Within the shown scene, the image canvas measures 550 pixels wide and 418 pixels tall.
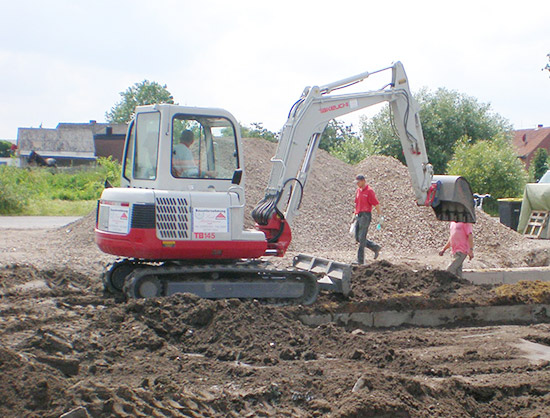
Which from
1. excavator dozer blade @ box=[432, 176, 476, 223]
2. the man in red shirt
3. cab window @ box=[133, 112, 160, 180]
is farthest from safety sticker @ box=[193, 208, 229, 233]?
the man in red shirt

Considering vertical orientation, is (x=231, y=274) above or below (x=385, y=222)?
below

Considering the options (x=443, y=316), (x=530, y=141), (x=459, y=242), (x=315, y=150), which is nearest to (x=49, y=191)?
(x=315, y=150)

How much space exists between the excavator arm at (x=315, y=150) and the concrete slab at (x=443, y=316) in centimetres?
132

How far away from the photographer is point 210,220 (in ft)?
26.4

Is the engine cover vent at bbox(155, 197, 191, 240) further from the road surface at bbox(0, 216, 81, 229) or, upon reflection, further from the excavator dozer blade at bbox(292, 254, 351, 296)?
the road surface at bbox(0, 216, 81, 229)

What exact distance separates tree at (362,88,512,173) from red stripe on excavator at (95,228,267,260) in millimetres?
32095

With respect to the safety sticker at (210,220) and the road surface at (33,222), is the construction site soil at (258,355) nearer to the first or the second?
the safety sticker at (210,220)

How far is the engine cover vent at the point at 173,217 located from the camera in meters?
7.84

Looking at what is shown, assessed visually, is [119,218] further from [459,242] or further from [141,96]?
[141,96]

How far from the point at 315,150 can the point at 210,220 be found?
2.07 metres

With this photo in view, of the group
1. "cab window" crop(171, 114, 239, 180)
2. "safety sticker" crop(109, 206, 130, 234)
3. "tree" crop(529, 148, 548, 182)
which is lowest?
"safety sticker" crop(109, 206, 130, 234)

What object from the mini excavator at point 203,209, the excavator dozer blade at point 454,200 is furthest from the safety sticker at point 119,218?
the excavator dozer blade at point 454,200

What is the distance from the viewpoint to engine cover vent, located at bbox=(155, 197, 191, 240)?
25.7 feet

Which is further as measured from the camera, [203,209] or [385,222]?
[385,222]
